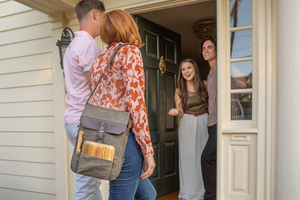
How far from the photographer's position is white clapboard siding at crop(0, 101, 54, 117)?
129 inches

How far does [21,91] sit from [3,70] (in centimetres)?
51

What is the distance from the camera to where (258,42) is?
215 centimetres

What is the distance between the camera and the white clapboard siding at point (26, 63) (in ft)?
10.7

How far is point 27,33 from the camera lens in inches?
136

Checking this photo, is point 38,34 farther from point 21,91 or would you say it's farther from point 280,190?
point 280,190

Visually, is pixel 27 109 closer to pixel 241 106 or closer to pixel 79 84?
pixel 79 84

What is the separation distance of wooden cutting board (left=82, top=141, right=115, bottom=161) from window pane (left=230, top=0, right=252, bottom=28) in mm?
1742

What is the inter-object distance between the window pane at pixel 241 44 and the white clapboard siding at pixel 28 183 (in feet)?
8.87

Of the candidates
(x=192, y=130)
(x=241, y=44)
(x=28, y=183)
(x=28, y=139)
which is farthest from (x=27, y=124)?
(x=241, y=44)

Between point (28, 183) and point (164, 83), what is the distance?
2.33 meters

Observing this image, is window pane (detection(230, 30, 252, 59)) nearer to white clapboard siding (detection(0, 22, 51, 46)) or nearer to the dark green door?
the dark green door

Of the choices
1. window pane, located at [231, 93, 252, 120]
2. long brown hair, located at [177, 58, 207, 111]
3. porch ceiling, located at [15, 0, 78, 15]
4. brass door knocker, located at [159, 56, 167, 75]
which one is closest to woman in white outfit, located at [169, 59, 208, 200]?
long brown hair, located at [177, 58, 207, 111]

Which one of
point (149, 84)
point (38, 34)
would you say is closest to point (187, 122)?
point (149, 84)

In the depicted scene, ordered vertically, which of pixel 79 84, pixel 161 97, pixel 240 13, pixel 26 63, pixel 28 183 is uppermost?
pixel 240 13
